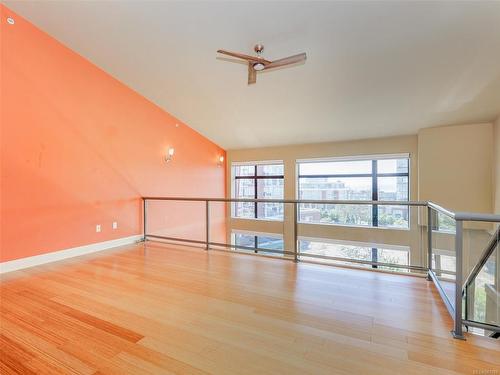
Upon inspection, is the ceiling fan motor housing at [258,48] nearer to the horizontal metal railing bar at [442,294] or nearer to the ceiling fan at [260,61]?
the ceiling fan at [260,61]

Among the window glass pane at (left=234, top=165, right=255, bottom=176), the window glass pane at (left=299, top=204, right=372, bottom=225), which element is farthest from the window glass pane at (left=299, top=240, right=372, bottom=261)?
the window glass pane at (left=234, top=165, right=255, bottom=176)

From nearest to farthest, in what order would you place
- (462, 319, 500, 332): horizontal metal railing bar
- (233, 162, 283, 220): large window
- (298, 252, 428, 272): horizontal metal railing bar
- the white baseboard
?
1. (462, 319, 500, 332): horizontal metal railing bar
2. (298, 252, 428, 272): horizontal metal railing bar
3. the white baseboard
4. (233, 162, 283, 220): large window

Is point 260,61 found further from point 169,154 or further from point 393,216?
point 393,216

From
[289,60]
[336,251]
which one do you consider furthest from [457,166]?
[289,60]

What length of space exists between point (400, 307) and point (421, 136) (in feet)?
14.5

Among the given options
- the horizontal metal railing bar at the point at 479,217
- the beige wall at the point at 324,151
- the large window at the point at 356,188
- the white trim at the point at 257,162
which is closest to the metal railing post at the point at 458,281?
the horizontal metal railing bar at the point at 479,217

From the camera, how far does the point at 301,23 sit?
3.08 m

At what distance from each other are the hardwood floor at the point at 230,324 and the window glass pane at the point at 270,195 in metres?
3.62

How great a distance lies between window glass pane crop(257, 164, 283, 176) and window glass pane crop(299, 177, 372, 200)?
0.68 m

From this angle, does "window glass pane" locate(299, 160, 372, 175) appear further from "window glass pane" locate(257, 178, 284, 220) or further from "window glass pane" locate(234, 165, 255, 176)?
"window glass pane" locate(234, 165, 255, 176)

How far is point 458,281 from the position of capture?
1.89 metres

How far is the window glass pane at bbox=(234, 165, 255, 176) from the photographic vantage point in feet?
25.9

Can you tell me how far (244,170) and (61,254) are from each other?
5.15m

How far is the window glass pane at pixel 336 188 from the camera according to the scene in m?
6.52
